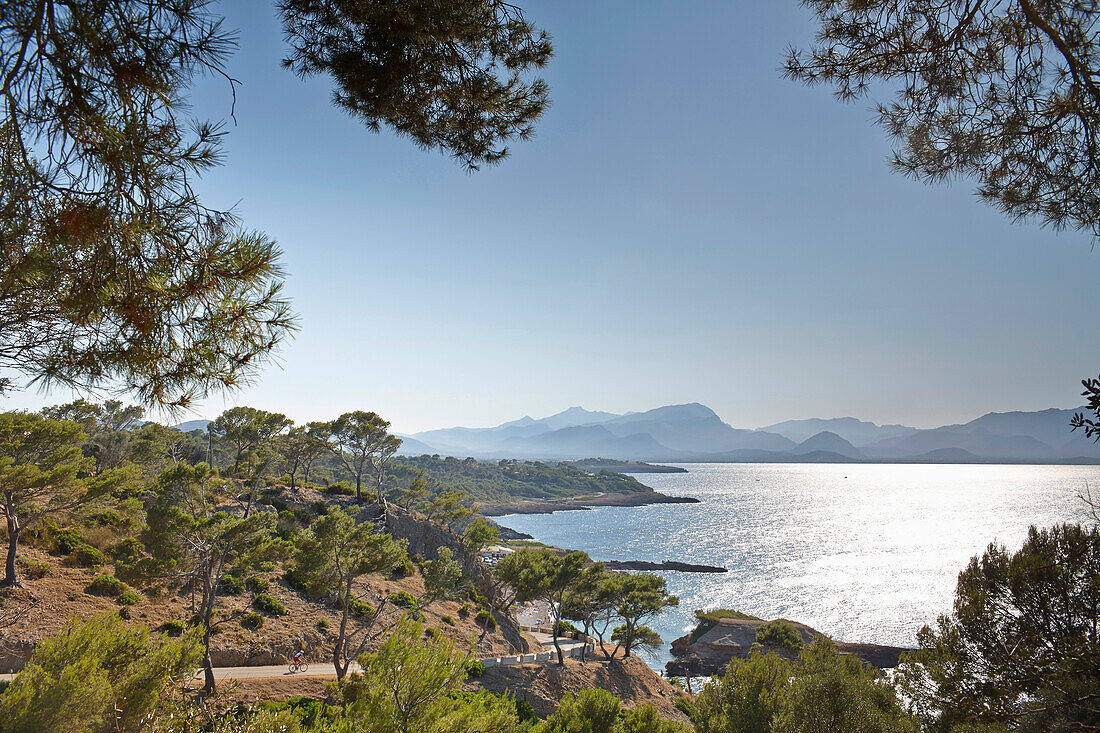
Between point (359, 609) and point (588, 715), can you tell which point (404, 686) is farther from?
point (359, 609)

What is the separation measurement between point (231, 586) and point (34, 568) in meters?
5.87

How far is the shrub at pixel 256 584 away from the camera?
64.0 ft

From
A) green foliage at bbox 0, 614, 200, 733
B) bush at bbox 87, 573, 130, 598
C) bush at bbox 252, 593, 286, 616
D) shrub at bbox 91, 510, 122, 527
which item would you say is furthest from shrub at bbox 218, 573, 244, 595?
green foliage at bbox 0, 614, 200, 733

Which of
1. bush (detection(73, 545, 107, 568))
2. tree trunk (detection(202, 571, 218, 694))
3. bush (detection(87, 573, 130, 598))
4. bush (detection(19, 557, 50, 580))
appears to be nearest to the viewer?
tree trunk (detection(202, 571, 218, 694))

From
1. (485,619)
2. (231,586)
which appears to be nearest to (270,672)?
(231,586)

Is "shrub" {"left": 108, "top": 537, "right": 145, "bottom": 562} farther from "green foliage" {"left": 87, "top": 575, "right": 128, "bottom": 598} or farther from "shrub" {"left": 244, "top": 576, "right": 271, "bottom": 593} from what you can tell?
"shrub" {"left": 244, "top": 576, "right": 271, "bottom": 593}

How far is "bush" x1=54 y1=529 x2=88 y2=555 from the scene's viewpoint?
16672mm

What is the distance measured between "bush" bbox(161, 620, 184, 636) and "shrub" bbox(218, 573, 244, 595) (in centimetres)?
359

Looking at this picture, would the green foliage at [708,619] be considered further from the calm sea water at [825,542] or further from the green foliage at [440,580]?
the green foliage at [440,580]

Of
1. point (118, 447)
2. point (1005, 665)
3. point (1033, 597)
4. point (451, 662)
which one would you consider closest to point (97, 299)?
point (451, 662)

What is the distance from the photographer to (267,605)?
18656 mm

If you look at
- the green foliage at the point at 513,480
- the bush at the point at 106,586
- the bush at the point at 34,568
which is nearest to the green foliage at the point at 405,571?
the bush at the point at 106,586

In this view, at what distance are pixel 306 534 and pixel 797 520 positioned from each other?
94573mm

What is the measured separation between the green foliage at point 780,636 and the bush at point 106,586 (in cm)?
3392
